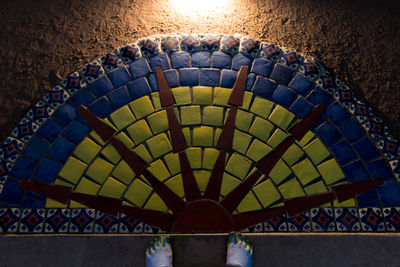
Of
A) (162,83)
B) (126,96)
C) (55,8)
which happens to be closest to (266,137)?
(162,83)

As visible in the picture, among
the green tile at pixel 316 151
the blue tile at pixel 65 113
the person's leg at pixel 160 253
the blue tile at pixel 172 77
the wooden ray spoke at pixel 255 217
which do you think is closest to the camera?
the person's leg at pixel 160 253

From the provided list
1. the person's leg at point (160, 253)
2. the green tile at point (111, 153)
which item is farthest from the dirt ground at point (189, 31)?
the person's leg at point (160, 253)

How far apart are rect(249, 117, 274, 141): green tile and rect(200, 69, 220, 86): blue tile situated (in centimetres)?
45

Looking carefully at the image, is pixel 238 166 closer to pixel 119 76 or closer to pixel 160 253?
pixel 160 253

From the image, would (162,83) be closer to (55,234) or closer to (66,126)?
(66,126)

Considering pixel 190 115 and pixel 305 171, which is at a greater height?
pixel 190 115

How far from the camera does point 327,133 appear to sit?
2.48m

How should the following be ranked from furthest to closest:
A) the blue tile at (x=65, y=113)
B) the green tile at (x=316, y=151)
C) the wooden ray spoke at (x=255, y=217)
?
the blue tile at (x=65, y=113) → the green tile at (x=316, y=151) → the wooden ray spoke at (x=255, y=217)

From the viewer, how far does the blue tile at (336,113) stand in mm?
2521

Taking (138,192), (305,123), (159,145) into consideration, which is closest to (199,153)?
(159,145)

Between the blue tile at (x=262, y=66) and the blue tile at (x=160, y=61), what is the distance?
0.70 metres

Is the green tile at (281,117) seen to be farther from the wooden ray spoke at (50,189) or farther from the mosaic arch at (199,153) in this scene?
the wooden ray spoke at (50,189)

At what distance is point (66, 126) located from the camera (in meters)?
2.50

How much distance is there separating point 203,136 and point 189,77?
52cm
